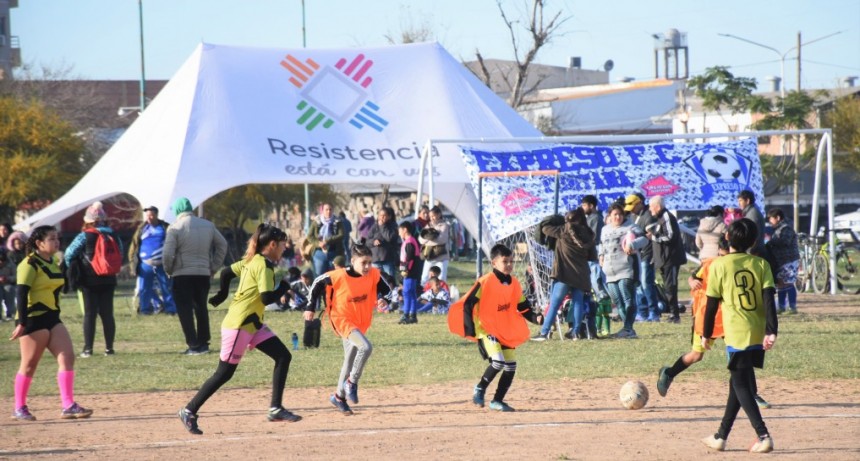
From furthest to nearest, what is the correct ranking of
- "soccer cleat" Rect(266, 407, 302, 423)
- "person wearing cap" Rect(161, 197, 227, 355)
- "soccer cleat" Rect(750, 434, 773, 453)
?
1. "person wearing cap" Rect(161, 197, 227, 355)
2. "soccer cleat" Rect(266, 407, 302, 423)
3. "soccer cleat" Rect(750, 434, 773, 453)

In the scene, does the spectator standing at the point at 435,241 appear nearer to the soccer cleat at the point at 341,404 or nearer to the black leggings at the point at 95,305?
the black leggings at the point at 95,305

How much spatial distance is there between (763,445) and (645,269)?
945cm

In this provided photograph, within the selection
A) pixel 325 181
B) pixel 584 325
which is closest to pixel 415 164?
pixel 325 181

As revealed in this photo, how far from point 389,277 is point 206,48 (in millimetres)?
8204

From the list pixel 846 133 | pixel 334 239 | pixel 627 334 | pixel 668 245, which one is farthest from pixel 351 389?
pixel 846 133

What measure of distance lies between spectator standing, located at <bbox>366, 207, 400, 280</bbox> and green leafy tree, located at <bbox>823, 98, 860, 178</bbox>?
82.9 ft

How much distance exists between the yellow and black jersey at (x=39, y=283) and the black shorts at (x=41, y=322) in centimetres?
3

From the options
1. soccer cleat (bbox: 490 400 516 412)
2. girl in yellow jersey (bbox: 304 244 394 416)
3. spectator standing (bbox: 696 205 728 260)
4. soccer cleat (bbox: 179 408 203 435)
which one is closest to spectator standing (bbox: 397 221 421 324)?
spectator standing (bbox: 696 205 728 260)

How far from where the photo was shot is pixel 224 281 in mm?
9742

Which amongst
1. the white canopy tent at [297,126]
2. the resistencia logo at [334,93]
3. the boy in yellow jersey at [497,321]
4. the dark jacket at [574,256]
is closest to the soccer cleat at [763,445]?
the boy in yellow jersey at [497,321]

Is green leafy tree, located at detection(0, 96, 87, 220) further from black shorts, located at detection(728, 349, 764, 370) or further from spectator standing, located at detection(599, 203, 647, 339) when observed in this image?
black shorts, located at detection(728, 349, 764, 370)

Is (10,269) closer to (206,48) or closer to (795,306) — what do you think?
(206,48)

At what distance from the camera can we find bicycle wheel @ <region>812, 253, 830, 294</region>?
2227cm

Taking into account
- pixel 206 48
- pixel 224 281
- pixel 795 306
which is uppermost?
pixel 206 48
